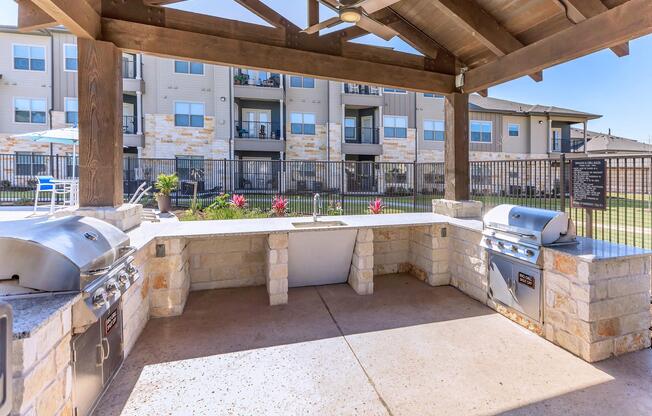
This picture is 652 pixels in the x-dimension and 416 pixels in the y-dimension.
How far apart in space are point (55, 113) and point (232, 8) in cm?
1551

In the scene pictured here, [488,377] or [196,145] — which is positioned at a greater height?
[196,145]

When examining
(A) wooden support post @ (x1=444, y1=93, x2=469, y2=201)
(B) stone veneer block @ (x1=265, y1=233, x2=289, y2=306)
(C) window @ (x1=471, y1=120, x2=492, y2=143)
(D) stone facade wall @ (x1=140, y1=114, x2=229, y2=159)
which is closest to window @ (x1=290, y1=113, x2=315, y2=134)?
(D) stone facade wall @ (x1=140, y1=114, x2=229, y2=159)

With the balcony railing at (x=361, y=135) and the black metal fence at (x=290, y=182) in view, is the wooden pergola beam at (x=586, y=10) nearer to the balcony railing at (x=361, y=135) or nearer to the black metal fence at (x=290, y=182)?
the black metal fence at (x=290, y=182)

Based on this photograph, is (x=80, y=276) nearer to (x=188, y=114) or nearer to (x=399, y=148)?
(x=188, y=114)

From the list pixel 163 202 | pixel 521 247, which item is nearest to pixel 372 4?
pixel 521 247

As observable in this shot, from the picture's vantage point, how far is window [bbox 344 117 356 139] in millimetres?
19406

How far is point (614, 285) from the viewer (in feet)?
9.37

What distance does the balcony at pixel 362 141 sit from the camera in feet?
60.2

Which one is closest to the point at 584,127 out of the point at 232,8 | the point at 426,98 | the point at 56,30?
the point at 426,98

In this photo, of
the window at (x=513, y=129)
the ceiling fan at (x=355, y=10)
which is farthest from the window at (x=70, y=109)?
the window at (x=513, y=129)

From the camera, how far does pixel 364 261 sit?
14.5ft

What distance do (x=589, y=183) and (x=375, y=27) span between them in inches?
120

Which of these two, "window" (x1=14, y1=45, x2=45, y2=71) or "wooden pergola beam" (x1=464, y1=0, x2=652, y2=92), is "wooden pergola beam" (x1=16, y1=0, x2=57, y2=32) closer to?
"wooden pergola beam" (x1=464, y1=0, x2=652, y2=92)

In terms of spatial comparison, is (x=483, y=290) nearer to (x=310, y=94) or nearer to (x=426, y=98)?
(x=310, y=94)
